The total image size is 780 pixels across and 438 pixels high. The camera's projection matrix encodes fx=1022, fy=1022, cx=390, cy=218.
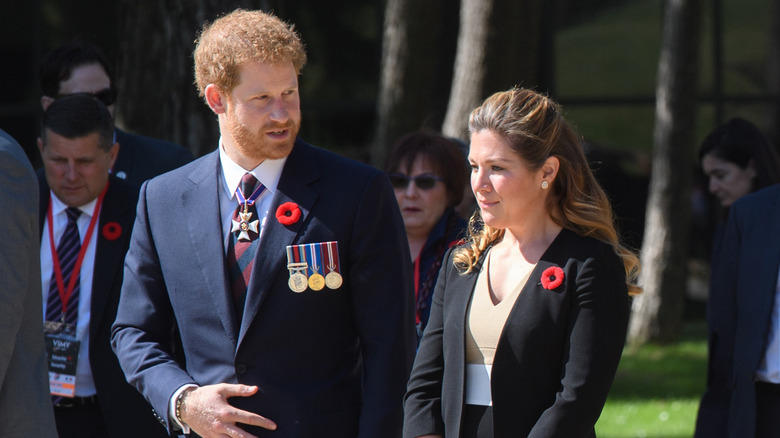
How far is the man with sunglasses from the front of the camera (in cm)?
452

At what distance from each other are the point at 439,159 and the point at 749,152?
166 cm

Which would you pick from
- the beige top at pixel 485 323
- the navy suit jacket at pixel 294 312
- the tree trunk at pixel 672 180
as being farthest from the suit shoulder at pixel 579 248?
the tree trunk at pixel 672 180

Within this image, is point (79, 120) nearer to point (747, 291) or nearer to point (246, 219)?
point (246, 219)

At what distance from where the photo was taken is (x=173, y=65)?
5195 millimetres

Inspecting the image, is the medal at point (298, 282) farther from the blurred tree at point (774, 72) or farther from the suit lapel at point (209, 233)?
the blurred tree at point (774, 72)

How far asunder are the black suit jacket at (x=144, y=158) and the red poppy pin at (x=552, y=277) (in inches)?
83.1

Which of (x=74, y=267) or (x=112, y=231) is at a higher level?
(x=112, y=231)

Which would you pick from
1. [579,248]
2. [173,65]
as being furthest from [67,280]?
[579,248]

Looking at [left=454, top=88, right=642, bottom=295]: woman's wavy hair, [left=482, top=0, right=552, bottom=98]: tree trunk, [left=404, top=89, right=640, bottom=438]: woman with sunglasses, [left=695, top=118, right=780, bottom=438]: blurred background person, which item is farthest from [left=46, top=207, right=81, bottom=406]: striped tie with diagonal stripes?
[left=482, top=0, right=552, bottom=98]: tree trunk

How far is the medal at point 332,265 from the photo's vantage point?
2.96m

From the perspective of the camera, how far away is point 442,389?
3.05 metres

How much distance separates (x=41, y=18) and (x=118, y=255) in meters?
7.80

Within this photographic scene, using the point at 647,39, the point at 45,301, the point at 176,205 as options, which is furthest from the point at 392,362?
the point at 647,39

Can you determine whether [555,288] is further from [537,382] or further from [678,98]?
[678,98]
